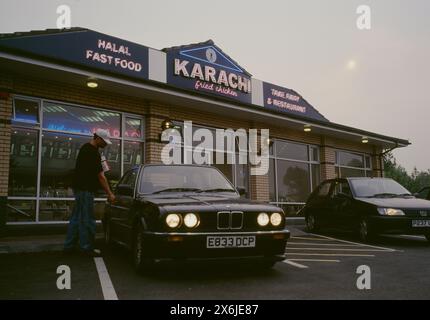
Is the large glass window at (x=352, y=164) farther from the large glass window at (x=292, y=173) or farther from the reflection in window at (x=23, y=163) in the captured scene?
the reflection in window at (x=23, y=163)

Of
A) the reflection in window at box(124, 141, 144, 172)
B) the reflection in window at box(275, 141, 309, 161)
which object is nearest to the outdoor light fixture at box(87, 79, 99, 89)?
the reflection in window at box(124, 141, 144, 172)

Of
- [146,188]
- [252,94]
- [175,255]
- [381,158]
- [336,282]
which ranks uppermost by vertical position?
[252,94]

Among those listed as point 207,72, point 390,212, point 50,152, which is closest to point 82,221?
point 50,152

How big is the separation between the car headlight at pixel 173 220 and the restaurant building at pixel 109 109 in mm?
2550

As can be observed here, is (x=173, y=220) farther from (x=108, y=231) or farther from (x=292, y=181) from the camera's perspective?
(x=292, y=181)

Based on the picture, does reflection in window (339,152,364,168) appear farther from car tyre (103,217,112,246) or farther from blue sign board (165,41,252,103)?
car tyre (103,217,112,246)

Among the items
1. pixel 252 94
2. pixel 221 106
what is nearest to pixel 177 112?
pixel 221 106

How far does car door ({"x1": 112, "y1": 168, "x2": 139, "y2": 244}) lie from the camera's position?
548 centimetres

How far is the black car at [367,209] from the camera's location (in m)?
7.95

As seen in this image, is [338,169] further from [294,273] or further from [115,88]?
[294,273]

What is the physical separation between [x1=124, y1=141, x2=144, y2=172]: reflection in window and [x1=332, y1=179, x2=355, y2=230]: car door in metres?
5.30

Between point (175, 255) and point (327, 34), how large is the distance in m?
7.53

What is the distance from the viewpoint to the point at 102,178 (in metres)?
6.62

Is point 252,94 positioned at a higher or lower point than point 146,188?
higher
